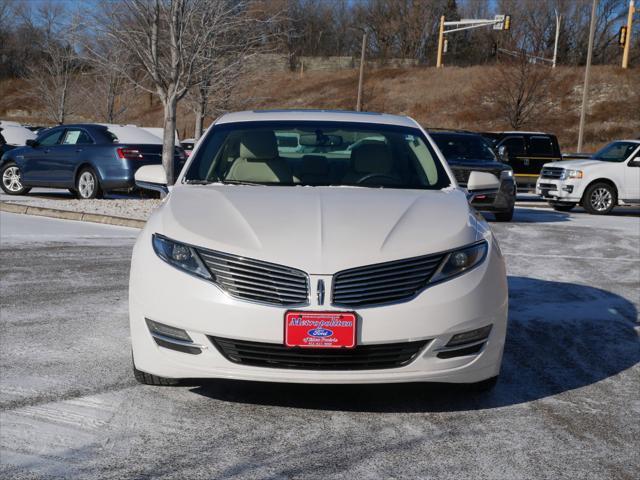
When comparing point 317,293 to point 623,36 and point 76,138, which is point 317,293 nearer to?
point 76,138

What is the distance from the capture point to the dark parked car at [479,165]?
16.5m

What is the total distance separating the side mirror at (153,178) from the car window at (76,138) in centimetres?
1149

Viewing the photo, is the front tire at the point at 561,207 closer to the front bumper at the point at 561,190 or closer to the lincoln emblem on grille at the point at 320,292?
the front bumper at the point at 561,190

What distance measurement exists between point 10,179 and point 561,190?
467 inches

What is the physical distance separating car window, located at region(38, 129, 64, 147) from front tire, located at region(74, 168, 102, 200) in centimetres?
108

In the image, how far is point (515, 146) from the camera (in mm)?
27016

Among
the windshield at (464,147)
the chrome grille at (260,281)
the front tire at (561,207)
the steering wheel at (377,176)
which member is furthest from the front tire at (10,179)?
the chrome grille at (260,281)

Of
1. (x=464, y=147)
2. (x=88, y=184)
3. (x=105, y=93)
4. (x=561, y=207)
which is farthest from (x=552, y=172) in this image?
(x=105, y=93)

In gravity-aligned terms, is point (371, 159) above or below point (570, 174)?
above

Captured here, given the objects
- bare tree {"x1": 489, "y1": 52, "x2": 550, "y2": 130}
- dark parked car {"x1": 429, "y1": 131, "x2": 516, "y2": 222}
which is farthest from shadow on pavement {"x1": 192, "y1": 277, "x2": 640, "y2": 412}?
bare tree {"x1": 489, "y1": 52, "x2": 550, "y2": 130}

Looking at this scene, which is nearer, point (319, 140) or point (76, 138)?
point (319, 140)

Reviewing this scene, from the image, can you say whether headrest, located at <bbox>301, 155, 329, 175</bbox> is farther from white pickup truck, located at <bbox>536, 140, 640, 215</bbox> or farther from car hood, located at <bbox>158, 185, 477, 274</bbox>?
white pickup truck, located at <bbox>536, 140, 640, 215</bbox>

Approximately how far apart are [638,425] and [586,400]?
0.45 meters

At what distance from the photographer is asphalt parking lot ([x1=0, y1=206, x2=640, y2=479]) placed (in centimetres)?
405
